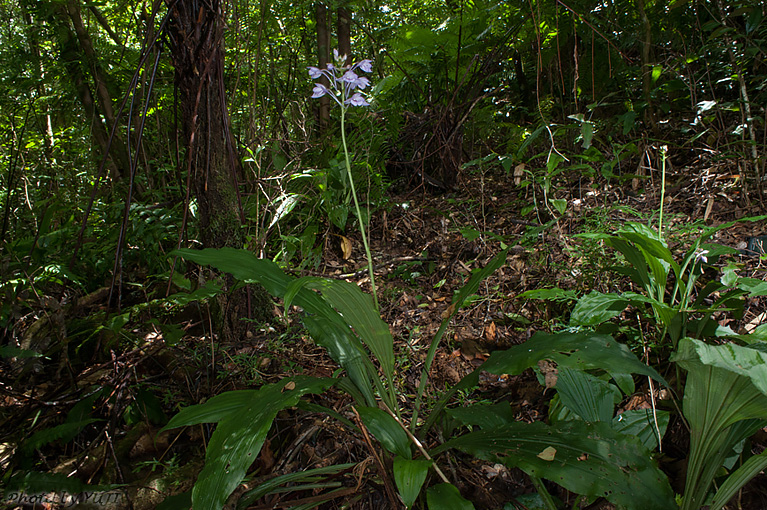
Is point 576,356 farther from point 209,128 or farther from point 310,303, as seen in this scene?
→ point 209,128

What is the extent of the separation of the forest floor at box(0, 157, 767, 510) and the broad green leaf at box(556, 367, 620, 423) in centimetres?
24

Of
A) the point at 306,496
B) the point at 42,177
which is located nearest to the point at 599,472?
the point at 306,496

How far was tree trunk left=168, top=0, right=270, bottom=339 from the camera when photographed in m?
1.53

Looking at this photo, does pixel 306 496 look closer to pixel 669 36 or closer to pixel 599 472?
pixel 599 472

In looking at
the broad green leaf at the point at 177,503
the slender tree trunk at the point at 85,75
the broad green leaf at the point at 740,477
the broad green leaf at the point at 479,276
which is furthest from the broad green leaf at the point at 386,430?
the slender tree trunk at the point at 85,75

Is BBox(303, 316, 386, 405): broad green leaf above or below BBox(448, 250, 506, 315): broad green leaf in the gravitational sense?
below

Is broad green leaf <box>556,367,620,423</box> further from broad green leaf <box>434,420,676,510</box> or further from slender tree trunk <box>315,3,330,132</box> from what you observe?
slender tree trunk <box>315,3,330,132</box>

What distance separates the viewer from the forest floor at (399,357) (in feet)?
4.14

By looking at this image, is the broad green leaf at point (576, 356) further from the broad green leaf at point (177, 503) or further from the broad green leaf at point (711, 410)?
the broad green leaf at point (177, 503)

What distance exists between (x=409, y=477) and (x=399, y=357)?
0.90 metres

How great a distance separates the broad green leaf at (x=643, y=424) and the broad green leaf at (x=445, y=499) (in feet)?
1.84

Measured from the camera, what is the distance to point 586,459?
964 millimetres

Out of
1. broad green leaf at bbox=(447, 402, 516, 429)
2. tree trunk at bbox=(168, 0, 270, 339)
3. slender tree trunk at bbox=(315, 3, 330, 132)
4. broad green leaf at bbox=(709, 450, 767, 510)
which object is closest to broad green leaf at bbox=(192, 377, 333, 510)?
broad green leaf at bbox=(447, 402, 516, 429)

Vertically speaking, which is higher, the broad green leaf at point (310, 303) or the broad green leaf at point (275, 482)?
the broad green leaf at point (310, 303)
